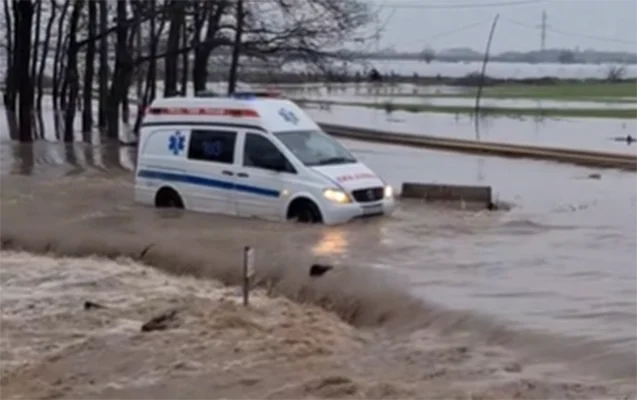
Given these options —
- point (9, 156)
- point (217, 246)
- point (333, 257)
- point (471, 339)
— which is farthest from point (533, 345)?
point (9, 156)

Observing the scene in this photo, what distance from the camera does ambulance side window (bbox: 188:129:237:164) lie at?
20281mm

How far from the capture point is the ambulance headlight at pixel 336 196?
19031mm

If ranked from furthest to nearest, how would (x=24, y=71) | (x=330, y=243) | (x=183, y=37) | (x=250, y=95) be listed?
(x=183, y=37) → (x=24, y=71) → (x=250, y=95) → (x=330, y=243)

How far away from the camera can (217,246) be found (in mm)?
17438

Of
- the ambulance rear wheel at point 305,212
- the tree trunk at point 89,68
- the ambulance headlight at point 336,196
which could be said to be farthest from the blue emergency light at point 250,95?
the tree trunk at point 89,68

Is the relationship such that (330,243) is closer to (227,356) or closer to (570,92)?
(227,356)

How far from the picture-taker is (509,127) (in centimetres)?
5925

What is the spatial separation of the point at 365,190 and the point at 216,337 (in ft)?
26.3

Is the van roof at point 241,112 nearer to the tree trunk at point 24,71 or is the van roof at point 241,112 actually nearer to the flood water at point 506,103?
the tree trunk at point 24,71

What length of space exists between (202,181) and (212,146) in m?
0.59

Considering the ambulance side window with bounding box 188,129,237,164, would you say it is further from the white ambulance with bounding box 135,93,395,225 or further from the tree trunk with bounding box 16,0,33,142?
the tree trunk with bounding box 16,0,33,142

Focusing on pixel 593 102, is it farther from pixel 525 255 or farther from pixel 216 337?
pixel 216 337

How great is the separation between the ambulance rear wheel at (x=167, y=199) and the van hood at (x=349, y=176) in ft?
9.79

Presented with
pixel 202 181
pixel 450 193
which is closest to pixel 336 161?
pixel 202 181
